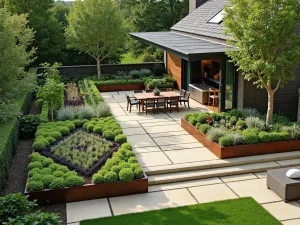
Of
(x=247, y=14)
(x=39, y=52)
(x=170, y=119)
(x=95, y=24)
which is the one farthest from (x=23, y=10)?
(x=247, y=14)

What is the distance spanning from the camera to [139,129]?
14.8m

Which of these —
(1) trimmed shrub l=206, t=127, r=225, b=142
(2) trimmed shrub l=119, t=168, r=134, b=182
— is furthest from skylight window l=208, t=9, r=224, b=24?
(2) trimmed shrub l=119, t=168, r=134, b=182

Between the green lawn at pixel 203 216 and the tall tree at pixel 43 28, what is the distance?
20.5 meters

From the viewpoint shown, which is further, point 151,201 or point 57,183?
point 151,201

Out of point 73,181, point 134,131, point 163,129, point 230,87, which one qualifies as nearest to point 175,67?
point 230,87

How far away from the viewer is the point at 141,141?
13.4 meters

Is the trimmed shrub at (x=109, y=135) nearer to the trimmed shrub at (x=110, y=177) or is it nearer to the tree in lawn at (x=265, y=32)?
the trimmed shrub at (x=110, y=177)

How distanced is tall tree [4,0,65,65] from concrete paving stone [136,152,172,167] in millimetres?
17354

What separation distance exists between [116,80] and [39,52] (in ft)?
26.4

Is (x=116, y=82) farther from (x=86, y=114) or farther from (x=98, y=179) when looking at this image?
(x=98, y=179)

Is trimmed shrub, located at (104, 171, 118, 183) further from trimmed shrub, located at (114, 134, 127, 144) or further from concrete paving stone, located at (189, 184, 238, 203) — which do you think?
trimmed shrub, located at (114, 134, 127, 144)

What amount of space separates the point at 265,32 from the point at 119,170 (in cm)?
619

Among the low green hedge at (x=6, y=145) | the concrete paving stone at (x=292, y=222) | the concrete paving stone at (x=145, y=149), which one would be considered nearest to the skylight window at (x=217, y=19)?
the concrete paving stone at (x=145, y=149)

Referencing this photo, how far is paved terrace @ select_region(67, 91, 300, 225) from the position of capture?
29.8 feet
